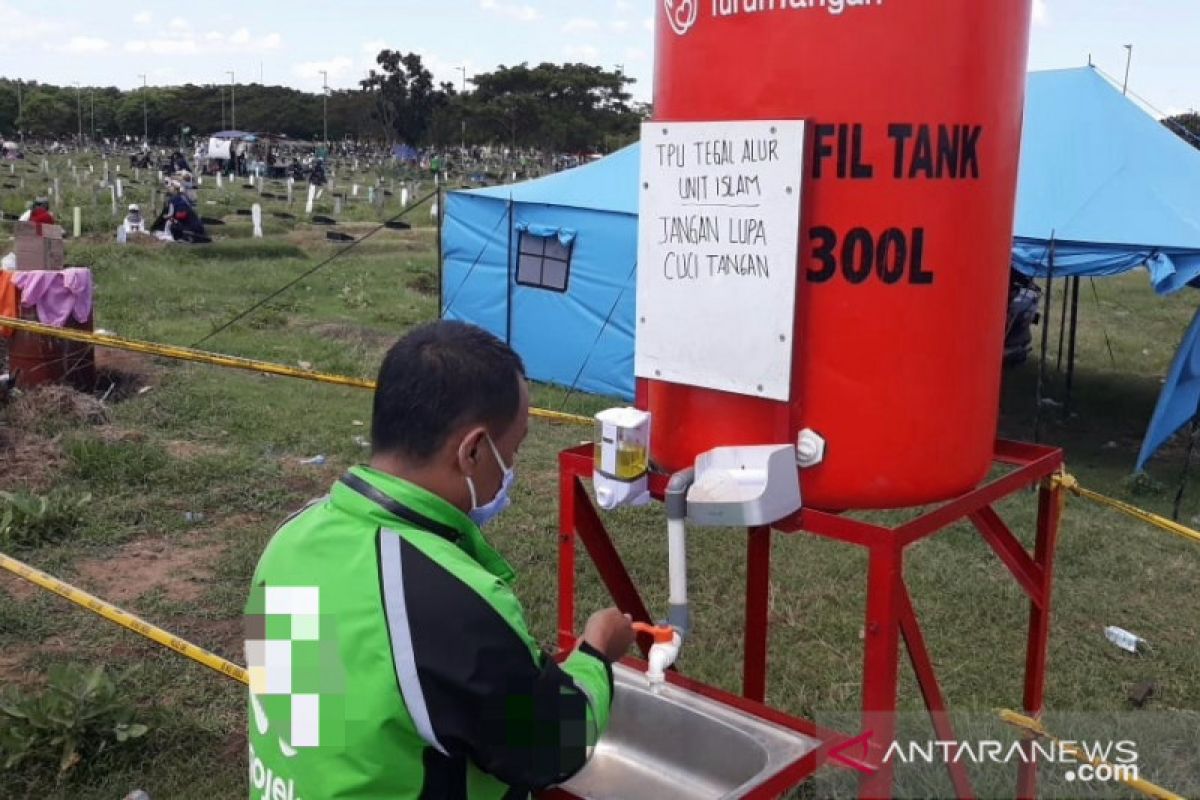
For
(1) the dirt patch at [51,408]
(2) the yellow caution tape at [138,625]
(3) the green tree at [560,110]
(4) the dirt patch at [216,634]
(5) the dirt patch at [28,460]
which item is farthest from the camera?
(3) the green tree at [560,110]

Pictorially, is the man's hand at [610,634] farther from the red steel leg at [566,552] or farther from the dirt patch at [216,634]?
the dirt patch at [216,634]

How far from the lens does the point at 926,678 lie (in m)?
2.41

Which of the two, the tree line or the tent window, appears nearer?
the tent window

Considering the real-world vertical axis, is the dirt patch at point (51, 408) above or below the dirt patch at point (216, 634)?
above

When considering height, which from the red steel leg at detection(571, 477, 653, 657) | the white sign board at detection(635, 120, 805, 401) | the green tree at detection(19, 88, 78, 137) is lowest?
the red steel leg at detection(571, 477, 653, 657)

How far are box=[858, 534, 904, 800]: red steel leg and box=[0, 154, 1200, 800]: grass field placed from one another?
150 centimetres

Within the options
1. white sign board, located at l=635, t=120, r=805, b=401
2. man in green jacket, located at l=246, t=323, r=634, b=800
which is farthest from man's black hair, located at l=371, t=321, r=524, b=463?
white sign board, located at l=635, t=120, r=805, b=401

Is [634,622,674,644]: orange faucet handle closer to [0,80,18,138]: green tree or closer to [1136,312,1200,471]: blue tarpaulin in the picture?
[1136,312,1200,471]: blue tarpaulin

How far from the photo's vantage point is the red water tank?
2.03 metres

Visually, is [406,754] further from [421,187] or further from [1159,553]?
[421,187]

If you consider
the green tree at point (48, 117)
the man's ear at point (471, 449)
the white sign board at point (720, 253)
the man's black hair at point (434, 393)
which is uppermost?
the green tree at point (48, 117)

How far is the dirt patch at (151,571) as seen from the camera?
5156mm

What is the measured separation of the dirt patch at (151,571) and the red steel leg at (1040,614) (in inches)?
148

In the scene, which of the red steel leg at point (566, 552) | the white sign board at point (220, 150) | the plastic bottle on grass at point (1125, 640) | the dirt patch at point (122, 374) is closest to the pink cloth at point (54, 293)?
the dirt patch at point (122, 374)
